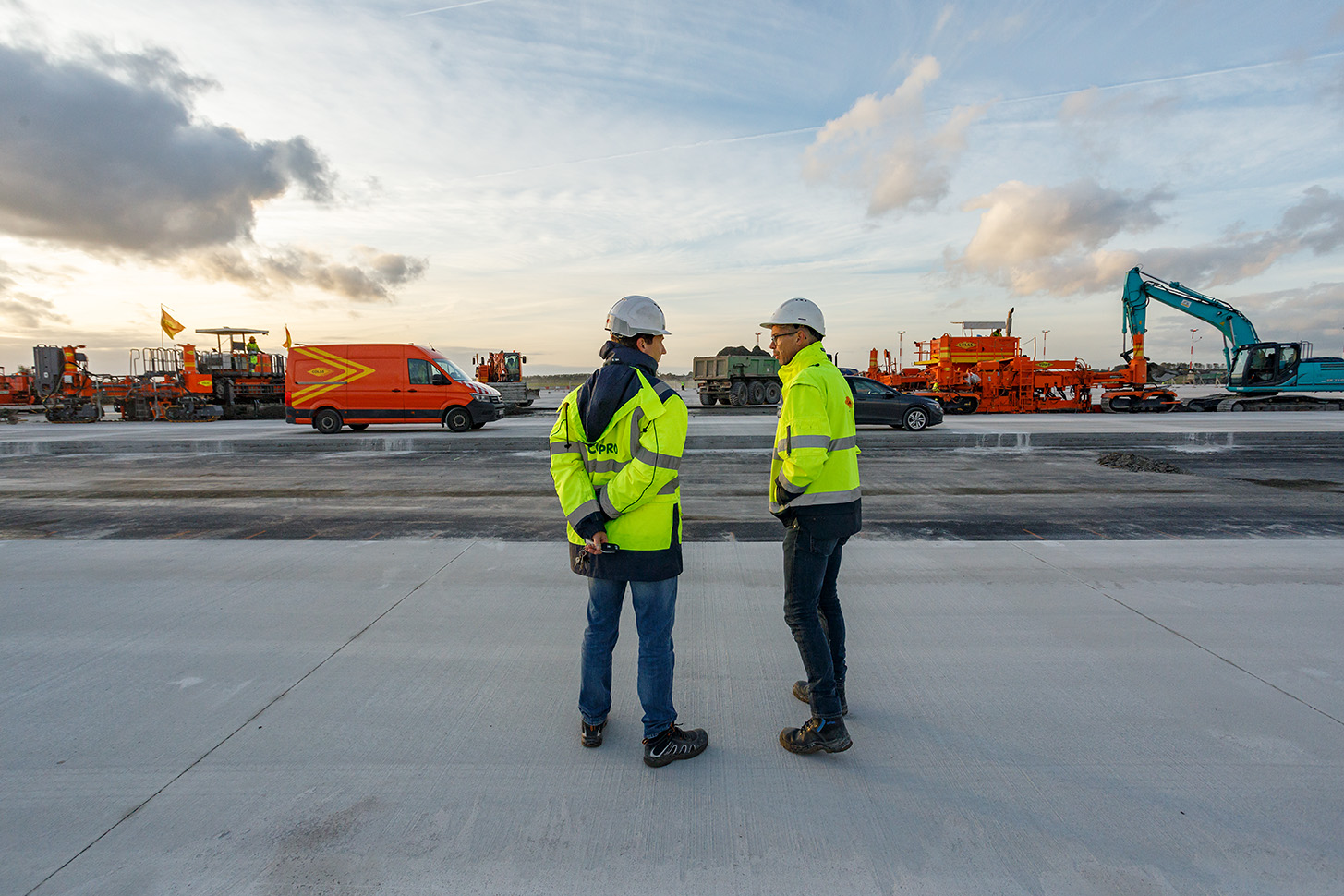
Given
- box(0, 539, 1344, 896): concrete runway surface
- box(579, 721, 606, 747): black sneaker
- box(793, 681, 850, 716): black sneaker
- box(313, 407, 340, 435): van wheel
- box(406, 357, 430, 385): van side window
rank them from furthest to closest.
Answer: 1. box(406, 357, 430, 385): van side window
2. box(313, 407, 340, 435): van wheel
3. box(793, 681, 850, 716): black sneaker
4. box(579, 721, 606, 747): black sneaker
5. box(0, 539, 1344, 896): concrete runway surface

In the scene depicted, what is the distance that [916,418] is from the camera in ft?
56.2

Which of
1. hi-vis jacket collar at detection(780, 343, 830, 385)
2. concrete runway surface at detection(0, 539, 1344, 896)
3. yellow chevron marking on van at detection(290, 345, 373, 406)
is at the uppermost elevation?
yellow chevron marking on van at detection(290, 345, 373, 406)

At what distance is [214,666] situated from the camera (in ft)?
11.4

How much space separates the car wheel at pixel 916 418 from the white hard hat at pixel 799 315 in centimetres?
1519

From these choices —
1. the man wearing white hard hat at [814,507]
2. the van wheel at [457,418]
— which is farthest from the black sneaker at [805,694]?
the van wheel at [457,418]

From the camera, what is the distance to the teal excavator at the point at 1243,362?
80.5 feet

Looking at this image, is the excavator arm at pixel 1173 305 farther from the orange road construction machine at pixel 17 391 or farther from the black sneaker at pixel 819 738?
the orange road construction machine at pixel 17 391

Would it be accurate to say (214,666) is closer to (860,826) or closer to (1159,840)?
(860,826)

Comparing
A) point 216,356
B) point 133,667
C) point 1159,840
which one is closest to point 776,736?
point 1159,840

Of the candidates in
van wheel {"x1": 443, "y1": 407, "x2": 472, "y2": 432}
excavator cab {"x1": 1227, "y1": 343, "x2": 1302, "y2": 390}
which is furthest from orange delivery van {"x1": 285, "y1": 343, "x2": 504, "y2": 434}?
excavator cab {"x1": 1227, "y1": 343, "x2": 1302, "y2": 390}

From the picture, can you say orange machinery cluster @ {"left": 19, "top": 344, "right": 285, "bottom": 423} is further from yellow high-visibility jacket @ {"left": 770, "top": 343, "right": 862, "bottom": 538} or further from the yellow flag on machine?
yellow high-visibility jacket @ {"left": 770, "top": 343, "right": 862, "bottom": 538}

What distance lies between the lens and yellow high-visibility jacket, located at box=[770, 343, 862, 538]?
2.61 meters

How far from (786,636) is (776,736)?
1043 mm

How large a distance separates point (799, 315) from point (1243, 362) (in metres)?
31.1
